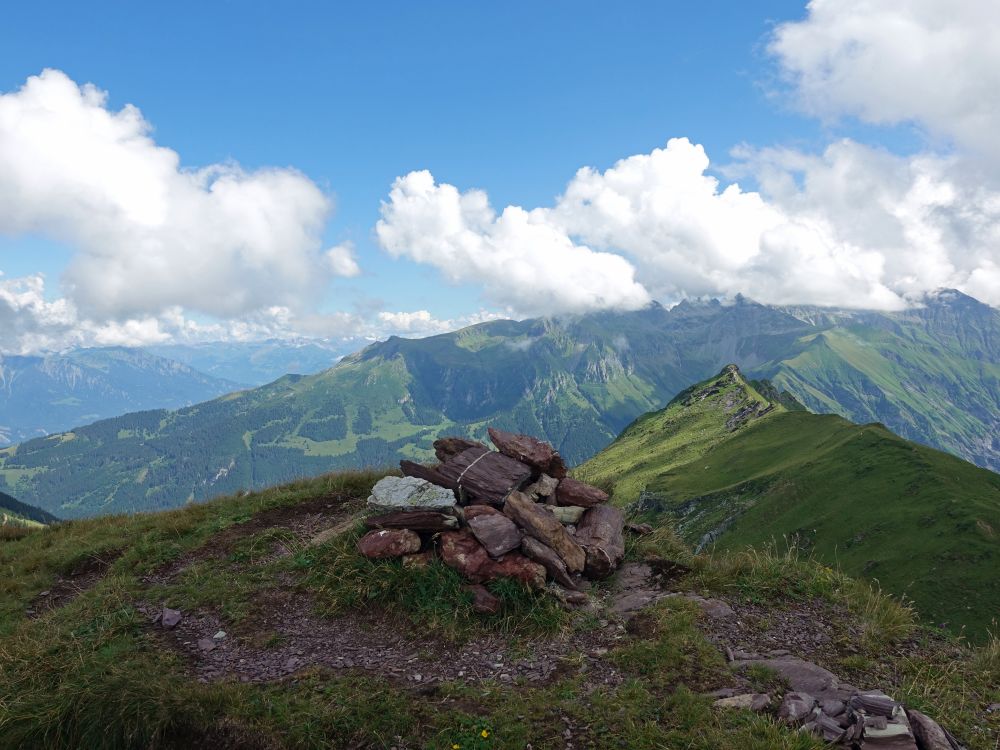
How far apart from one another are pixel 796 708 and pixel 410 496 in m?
11.3

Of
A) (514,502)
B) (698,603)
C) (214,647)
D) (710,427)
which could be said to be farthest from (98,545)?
(710,427)

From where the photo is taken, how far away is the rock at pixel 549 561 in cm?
1423

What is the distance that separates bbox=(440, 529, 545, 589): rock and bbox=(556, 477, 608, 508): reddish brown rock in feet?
14.0

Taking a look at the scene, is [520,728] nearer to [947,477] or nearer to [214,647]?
[214,647]

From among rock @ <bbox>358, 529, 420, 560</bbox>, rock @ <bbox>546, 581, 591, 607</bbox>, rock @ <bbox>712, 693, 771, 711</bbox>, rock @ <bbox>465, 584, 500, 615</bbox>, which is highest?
rock @ <bbox>358, 529, 420, 560</bbox>

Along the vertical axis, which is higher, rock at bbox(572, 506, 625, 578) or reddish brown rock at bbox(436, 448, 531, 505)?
reddish brown rock at bbox(436, 448, 531, 505)

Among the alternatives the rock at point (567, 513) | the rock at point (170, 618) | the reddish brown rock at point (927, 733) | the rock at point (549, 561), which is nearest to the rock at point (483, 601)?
the rock at point (549, 561)

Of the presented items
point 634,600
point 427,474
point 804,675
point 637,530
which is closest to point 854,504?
point 637,530

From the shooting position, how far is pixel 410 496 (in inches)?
651

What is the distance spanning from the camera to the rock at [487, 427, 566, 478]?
736 inches

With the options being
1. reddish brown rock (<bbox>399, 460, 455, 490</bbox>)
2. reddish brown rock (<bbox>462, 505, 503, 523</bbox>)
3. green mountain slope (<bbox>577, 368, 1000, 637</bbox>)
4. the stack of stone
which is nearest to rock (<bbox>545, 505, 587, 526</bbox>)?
the stack of stone

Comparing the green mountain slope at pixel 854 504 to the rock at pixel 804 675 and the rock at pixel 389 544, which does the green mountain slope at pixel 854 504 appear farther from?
the rock at pixel 804 675

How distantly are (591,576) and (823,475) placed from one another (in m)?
102

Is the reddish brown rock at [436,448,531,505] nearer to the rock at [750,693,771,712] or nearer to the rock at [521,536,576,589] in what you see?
the rock at [521,536,576,589]
